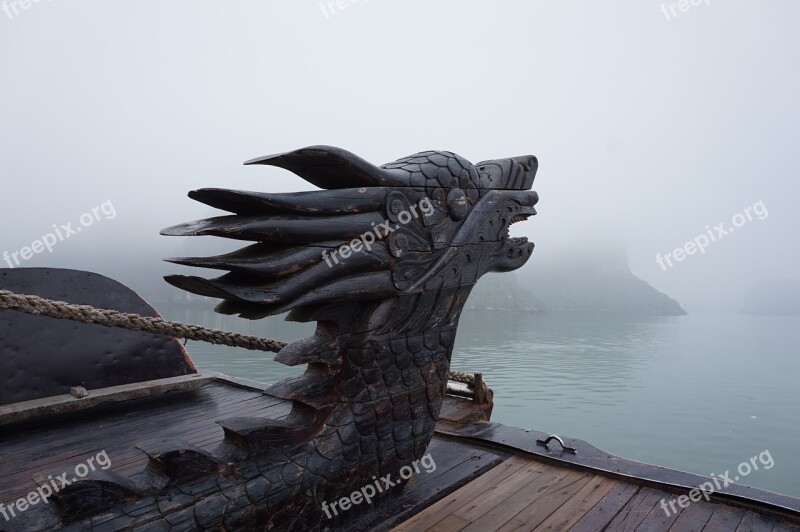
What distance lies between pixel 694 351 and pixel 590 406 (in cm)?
1302

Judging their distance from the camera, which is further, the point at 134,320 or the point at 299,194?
the point at 134,320

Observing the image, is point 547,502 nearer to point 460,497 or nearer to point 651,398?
point 460,497

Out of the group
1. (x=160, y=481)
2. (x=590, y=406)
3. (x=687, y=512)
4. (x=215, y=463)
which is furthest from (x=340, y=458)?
(x=590, y=406)

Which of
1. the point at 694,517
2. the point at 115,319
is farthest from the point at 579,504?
the point at 115,319

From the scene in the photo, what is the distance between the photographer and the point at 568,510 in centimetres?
234

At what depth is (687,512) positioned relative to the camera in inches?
91.0

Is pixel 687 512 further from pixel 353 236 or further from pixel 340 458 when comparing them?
pixel 353 236

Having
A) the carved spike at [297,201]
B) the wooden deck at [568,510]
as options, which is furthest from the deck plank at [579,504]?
the carved spike at [297,201]
